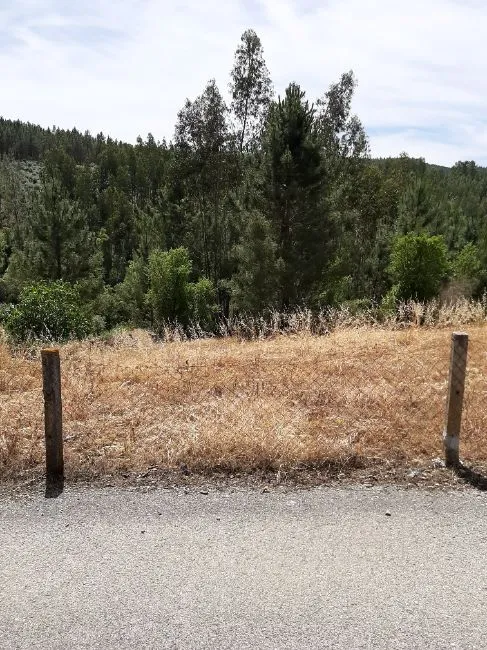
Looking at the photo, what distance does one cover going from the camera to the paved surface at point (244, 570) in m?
2.42

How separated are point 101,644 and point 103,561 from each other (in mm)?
593

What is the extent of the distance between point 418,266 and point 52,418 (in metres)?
21.2

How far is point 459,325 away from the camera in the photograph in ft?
32.8

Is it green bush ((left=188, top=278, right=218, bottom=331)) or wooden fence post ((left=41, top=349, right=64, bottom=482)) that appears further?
green bush ((left=188, top=278, right=218, bottom=331))

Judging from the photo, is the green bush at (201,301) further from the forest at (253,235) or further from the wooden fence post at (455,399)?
the wooden fence post at (455,399)

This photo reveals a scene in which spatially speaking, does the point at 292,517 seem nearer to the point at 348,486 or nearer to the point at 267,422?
the point at 348,486

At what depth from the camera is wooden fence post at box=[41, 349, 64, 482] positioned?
3848mm

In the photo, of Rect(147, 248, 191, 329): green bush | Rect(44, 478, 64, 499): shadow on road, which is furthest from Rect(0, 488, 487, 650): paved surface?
Rect(147, 248, 191, 329): green bush

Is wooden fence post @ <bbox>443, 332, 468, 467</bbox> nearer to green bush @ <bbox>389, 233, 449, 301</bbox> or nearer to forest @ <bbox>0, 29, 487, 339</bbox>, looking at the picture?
forest @ <bbox>0, 29, 487, 339</bbox>

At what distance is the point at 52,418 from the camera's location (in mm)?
3869

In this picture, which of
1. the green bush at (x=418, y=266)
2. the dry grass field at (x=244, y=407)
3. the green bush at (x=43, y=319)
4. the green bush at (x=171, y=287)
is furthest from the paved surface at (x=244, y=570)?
the green bush at (x=171, y=287)

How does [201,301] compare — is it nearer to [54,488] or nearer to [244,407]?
[244,407]

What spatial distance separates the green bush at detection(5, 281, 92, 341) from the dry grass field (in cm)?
167

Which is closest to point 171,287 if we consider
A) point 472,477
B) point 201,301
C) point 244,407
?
point 201,301
